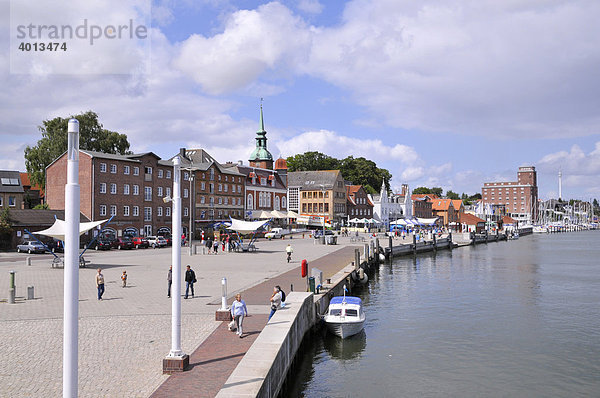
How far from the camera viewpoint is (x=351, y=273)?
38531mm

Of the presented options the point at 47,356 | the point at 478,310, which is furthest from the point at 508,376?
the point at 47,356

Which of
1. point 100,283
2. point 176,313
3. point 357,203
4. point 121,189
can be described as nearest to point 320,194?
point 357,203

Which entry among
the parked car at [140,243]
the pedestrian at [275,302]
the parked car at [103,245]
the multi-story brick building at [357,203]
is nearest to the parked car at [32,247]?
the parked car at [103,245]

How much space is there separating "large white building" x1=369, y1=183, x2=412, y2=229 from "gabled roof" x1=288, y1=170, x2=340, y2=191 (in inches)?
869

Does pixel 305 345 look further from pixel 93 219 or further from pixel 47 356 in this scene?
pixel 93 219

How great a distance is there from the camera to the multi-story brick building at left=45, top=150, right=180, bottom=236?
216 feet

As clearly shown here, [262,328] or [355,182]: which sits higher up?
[355,182]

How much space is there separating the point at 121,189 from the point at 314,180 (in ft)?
189

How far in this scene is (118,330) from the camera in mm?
19281

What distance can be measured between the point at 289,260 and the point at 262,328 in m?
25.8

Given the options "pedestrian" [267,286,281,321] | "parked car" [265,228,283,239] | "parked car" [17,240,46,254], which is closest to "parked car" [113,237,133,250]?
"parked car" [17,240,46,254]

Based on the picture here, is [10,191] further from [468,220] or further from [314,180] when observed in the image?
[468,220]

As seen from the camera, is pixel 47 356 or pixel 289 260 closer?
pixel 47 356

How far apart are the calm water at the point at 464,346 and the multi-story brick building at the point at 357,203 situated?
3325 inches
